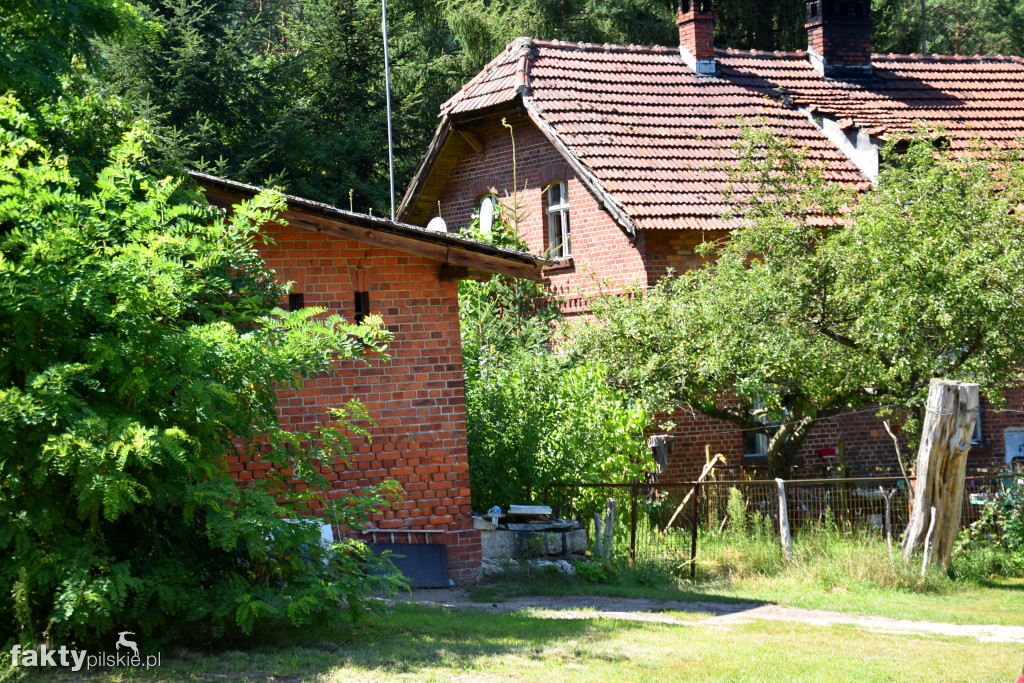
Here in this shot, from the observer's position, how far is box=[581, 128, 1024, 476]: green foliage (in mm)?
12211

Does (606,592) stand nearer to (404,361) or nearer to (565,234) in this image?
(404,361)

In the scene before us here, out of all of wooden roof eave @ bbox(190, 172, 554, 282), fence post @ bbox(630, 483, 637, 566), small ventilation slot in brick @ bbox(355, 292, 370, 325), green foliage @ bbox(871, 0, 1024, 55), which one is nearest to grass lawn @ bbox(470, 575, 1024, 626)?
fence post @ bbox(630, 483, 637, 566)

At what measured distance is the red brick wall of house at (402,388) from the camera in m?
11.2

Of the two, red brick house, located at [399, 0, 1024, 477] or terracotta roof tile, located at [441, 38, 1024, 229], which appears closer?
red brick house, located at [399, 0, 1024, 477]

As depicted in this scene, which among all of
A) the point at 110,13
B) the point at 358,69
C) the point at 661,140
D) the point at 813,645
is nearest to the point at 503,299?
the point at 661,140

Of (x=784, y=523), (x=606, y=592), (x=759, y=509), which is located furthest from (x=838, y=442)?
(x=606, y=592)

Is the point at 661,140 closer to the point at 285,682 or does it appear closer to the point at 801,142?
the point at 801,142

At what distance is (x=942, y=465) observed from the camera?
1188cm

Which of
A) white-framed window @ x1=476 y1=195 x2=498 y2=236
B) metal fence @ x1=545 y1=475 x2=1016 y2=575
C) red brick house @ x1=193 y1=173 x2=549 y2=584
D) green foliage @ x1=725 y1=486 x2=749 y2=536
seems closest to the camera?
red brick house @ x1=193 y1=173 x2=549 y2=584

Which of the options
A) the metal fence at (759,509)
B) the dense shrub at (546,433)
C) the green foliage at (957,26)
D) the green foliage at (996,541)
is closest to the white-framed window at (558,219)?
the dense shrub at (546,433)

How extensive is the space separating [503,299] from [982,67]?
12.5 metres

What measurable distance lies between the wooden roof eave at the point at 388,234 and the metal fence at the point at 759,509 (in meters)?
3.08

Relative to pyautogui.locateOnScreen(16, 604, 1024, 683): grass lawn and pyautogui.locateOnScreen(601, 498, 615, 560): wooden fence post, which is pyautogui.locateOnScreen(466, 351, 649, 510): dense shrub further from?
pyautogui.locateOnScreen(16, 604, 1024, 683): grass lawn

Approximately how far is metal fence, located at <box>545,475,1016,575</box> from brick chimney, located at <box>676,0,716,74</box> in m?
10.5
